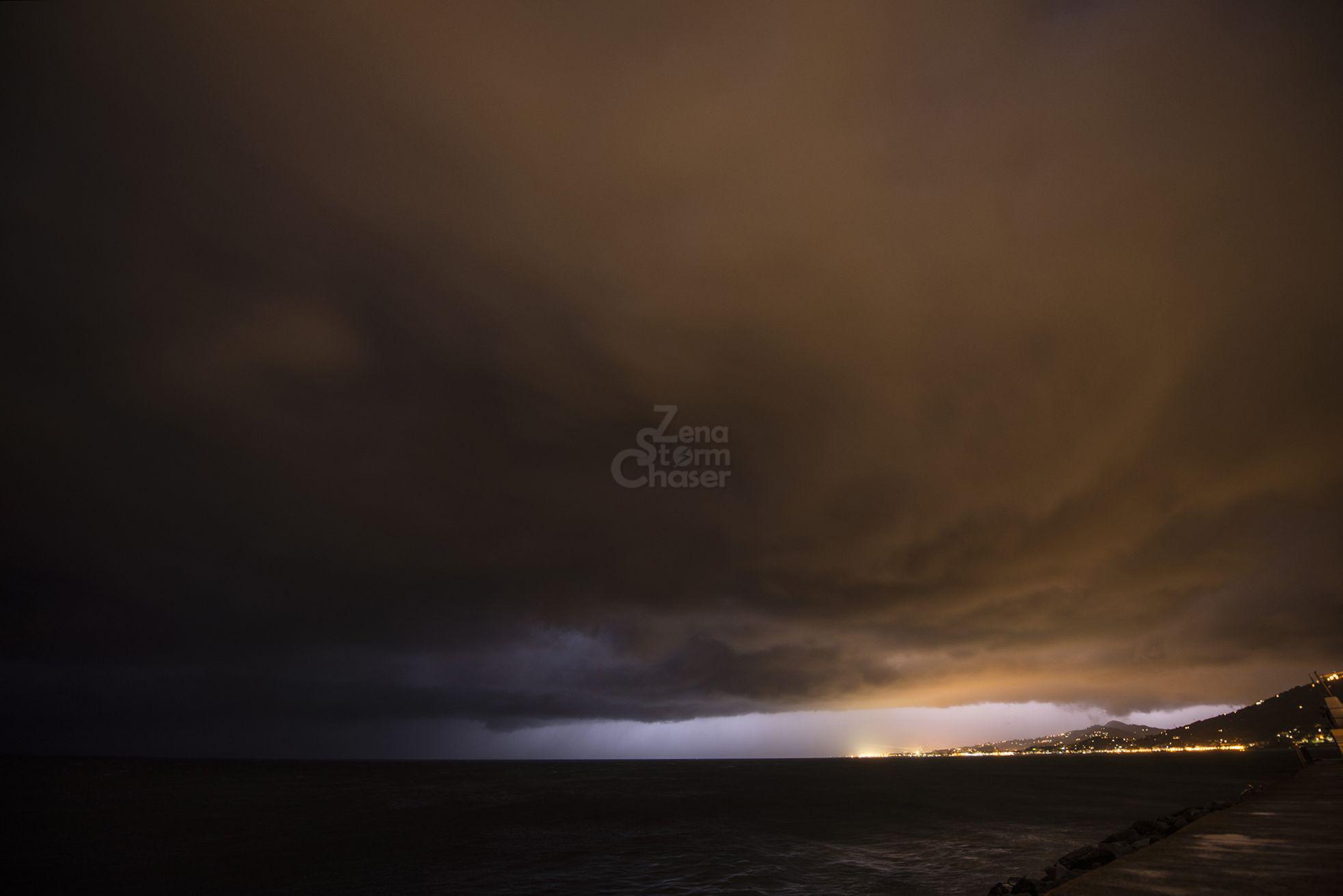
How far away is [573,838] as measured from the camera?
51188mm

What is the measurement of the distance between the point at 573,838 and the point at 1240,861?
47.2 m

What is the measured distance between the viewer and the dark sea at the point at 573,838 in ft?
110

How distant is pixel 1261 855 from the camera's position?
17266 mm

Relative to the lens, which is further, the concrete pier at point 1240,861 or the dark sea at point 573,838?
the dark sea at point 573,838

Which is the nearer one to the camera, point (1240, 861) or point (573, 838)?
point (1240, 861)

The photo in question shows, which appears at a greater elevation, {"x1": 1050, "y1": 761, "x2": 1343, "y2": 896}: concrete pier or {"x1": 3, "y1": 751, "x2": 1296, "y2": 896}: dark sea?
{"x1": 1050, "y1": 761, "x2": 1343, "y2": 896}: concrete pier

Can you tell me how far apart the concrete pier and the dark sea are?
12.5m

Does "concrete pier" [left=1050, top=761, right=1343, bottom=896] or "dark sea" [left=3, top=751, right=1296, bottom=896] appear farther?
"dark sea" [left=3, top=751, right=1296, bottom=896]

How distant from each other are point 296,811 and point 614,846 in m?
55.0

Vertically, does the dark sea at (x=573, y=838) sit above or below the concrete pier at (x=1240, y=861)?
below

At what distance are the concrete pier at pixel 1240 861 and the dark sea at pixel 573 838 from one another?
12512 millimetres

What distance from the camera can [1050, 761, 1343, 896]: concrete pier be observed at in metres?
13.8

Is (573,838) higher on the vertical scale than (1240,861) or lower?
→ lower

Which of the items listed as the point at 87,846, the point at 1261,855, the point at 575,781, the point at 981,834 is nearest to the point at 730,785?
the point at 575,781
